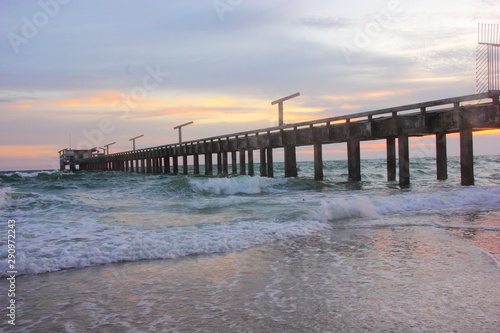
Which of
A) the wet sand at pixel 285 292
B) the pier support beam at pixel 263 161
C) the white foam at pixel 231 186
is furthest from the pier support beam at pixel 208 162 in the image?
the wet sand at pixel 285 292

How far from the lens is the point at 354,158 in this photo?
18.3 meters

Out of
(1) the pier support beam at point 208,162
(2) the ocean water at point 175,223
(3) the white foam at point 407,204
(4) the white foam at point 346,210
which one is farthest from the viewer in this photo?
(1) the pier support beam at point 208,162

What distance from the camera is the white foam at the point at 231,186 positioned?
58.4 ft

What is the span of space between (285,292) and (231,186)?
14408 mm

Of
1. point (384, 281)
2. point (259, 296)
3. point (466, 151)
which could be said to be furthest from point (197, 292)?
point (466, 151)

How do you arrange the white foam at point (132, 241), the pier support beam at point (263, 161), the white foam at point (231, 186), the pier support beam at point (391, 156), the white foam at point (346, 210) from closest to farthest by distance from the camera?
the white foam at point (132, 241)
the white foam at point (346, 210)
the white foam at point (231, 186)
the pier support beam at point (391, 156)
the pier support beam at point (263, 161)

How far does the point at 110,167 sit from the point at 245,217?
63.5m

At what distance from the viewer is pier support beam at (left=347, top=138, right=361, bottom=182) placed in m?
18.2

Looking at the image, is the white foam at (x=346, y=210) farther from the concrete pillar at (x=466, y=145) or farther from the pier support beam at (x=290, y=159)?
the pier support beam at (x=290, y=159)

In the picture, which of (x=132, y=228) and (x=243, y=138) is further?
(x=243, y=138)

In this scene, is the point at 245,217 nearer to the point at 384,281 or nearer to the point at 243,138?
the point at 384,281

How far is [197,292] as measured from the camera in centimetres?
386

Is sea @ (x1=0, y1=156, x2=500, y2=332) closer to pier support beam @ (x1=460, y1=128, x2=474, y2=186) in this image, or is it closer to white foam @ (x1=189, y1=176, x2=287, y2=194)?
pier support beam @ (x1=460, y1=128, x2=474, y2=186)

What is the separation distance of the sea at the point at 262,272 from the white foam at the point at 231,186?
830 centimetres
